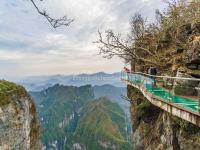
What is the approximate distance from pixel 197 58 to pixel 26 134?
14.6 metres

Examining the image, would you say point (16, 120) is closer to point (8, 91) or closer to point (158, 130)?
point (8, 91)

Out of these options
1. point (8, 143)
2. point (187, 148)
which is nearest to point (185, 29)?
point (187, 148)

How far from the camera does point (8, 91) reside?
92.5 feet

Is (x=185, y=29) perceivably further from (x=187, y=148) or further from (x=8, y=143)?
(x=8, y=143)

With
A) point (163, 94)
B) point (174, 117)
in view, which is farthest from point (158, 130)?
point (163, 94)

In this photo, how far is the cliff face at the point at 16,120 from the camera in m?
26.3

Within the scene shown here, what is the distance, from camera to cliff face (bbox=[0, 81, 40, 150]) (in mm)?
26281

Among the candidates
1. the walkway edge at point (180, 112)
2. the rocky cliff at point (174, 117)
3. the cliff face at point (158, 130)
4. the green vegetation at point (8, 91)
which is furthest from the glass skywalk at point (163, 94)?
the green vegetation at point (8, 91)

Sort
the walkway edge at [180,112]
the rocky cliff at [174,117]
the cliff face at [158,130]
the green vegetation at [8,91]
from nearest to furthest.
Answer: the walkway edge at [180,112] → the rocky cliff at [174,117] → the cliff face at [158,130] → the green vegetation at [8,91]

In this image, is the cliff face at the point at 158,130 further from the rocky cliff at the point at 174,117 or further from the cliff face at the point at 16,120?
the cliff face at the point at 16,120

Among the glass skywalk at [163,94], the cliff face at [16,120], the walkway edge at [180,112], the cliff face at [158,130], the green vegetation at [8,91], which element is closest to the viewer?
the walkway edge at [180,112]

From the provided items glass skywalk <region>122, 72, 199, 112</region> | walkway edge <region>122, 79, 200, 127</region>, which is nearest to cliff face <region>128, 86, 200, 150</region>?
walkway edge <region>122, 79, 200, 127</region>

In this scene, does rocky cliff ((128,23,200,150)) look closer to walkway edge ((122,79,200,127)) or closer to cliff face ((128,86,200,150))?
cliff face ((128,86,200,150))

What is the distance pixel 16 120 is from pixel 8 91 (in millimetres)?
2348
